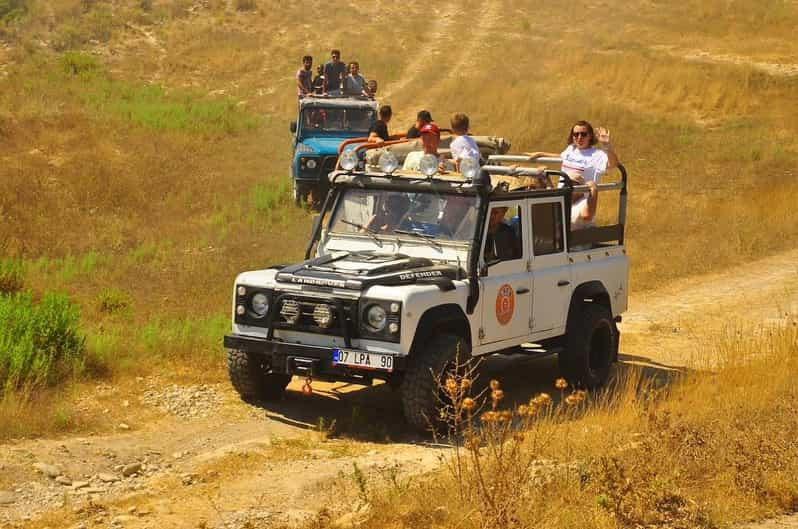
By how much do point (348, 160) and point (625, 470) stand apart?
3820 mm

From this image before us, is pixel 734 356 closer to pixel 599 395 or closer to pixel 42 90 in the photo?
pixel 599 395

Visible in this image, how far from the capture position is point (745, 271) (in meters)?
16.7

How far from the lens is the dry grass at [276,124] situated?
16.0 meters

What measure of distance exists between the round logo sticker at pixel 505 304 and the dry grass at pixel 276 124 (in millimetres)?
2571

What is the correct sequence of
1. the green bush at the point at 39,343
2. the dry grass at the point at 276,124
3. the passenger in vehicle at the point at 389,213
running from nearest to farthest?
the green bush at the point at 39,343, the passenger in vehicle at the point at 389,213, the dry grass at the point at 276,124

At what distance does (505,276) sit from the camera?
9.43m


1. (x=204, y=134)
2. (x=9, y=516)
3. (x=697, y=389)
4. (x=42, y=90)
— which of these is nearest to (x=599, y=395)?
(x=697, y=389)

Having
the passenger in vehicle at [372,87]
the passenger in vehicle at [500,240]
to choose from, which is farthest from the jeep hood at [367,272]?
the passenger in vehicle at [372,87]

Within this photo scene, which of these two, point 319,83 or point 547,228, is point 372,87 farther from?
point 547,228

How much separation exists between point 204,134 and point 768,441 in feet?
66.8

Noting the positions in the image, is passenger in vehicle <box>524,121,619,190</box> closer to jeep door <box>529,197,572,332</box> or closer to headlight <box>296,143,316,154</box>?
jeep door <box>529,197,572,332</box>

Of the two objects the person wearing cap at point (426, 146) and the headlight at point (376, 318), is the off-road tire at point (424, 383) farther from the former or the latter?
the person wearing cap at point (426, 146)

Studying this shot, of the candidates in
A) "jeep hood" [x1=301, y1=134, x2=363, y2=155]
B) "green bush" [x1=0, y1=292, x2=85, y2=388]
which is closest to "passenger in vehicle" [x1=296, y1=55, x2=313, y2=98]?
"jeep hood" [x1=301, y1=134, x2=363, y2=155]

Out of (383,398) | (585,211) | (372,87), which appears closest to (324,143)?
(372,87)
